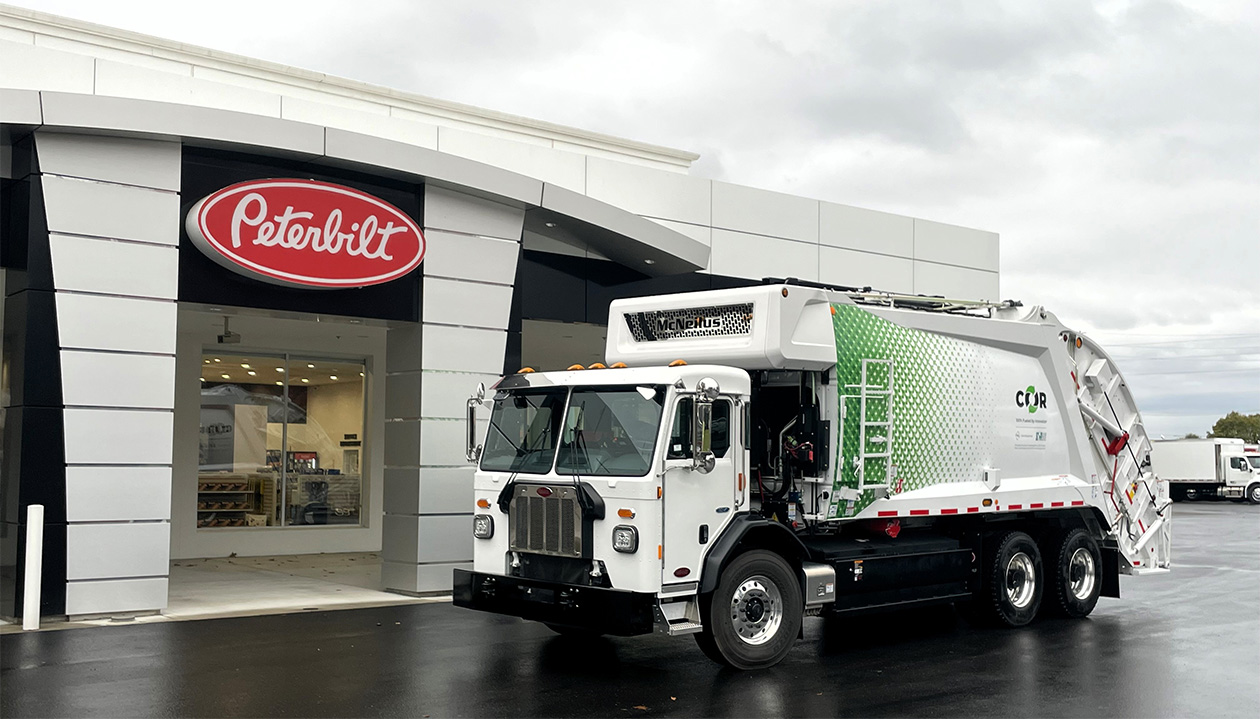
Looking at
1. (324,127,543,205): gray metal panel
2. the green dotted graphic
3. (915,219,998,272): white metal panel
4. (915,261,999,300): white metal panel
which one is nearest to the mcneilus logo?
the green dotted graphic

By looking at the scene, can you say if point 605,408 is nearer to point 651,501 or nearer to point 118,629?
point 651,501

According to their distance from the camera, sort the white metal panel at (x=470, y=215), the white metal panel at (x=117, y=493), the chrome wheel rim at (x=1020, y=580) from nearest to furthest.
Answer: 1. the white metal panel at (x=117, y=493)
2. the chrome wheel rim at (x=1020, y=580)
3. the white metal panel at (x=470, y=215)

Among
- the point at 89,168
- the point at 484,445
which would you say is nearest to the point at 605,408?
the point at 484,445

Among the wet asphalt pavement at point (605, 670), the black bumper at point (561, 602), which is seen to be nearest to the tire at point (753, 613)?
the wet asphalt pavement at point (605, 670)

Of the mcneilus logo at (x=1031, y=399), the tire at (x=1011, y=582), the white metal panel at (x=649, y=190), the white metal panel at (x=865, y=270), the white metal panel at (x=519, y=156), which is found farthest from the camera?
the white metal panel at (x=865, y=270)

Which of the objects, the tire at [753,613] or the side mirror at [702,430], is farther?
the tire at [753,613]

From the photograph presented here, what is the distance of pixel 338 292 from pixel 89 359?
10.0 ft

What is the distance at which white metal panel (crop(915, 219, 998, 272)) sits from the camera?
74.3 feet

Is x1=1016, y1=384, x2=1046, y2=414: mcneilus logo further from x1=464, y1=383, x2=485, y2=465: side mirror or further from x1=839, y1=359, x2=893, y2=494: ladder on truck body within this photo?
x1=464, y1=383, x2=485, y2=465: side mirror

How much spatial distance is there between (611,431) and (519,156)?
8889 millimetres

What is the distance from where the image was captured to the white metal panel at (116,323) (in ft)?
39.7

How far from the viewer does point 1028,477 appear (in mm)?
12883

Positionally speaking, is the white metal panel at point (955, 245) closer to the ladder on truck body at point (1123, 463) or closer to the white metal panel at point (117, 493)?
the ladder on truck body at point (1123, 463)

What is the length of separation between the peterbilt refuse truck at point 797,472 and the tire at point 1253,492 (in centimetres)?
4055
